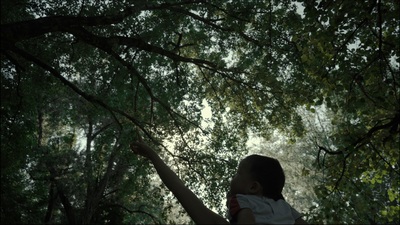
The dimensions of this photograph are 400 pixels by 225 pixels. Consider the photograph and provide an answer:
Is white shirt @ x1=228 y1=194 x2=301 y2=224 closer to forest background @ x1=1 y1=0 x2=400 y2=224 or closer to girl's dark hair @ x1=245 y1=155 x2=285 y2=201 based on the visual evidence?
girl's dark hair @ x1=245 y1=155 x2=285 y2=201

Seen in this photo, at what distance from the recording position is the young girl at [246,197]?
1.52 m

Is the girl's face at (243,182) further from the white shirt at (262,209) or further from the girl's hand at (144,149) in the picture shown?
the girl's hand at (144,149)

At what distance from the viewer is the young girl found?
152 cm

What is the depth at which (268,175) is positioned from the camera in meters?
1.92

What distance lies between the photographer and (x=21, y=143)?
9.73 m

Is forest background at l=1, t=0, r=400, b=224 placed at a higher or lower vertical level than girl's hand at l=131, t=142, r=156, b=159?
higher

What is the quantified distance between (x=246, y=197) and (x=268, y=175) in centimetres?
27

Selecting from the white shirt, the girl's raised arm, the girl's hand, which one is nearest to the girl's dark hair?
the white shirt

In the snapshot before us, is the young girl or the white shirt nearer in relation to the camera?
the young girl

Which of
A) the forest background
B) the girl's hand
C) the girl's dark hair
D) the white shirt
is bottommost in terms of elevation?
the white shirt

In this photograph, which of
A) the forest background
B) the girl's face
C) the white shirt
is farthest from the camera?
the forest background

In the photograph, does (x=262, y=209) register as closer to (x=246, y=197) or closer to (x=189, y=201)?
(x=246, y=197)

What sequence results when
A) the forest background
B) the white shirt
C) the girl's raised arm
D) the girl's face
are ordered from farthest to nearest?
1. the forest background
2. the girl's face
3. the white shirt
4. the girl's raised arm

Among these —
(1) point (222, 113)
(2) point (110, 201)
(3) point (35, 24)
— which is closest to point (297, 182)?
(2) point (110, 201)
